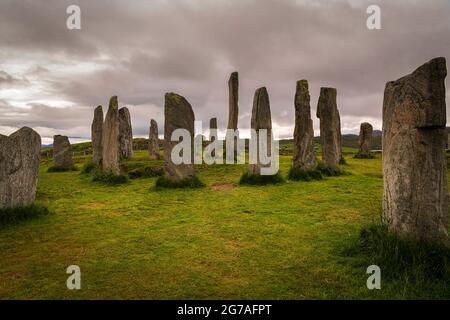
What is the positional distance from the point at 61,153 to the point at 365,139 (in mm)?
26402

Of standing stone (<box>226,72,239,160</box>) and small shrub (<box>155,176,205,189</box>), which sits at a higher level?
standing stone (<box>226,72,239,160</box>)

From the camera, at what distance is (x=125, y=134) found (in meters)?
29.6

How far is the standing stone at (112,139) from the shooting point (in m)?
18.0

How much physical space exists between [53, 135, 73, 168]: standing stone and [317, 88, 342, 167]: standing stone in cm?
1782

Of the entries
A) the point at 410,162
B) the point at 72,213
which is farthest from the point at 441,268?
the point at 72,213

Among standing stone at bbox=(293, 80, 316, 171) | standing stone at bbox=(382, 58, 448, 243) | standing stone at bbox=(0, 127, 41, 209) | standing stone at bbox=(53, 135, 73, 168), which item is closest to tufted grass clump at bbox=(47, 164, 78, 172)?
standing stone at bbox=(53, 135, 73, 168)

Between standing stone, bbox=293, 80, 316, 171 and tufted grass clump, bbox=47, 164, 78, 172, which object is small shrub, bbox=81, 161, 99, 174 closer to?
tufted grass clump, bbox=47, 164, 78, 172

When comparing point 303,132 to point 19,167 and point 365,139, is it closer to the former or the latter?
point 19,167

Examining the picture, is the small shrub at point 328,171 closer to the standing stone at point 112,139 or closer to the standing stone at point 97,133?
the standing stone at point 112,139

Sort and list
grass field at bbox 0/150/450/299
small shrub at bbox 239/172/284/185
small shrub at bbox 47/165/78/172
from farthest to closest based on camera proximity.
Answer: small shrub at bbox 47/165/78/172 < small shrub at bbox 239/172/284/185 < grass field at bbox 0/150/450/299

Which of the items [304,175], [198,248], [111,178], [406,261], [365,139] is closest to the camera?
[406,261]

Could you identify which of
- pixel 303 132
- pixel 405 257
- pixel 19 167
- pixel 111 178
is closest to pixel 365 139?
pixel 303 132

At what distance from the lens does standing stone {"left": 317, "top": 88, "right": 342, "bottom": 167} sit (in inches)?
779
